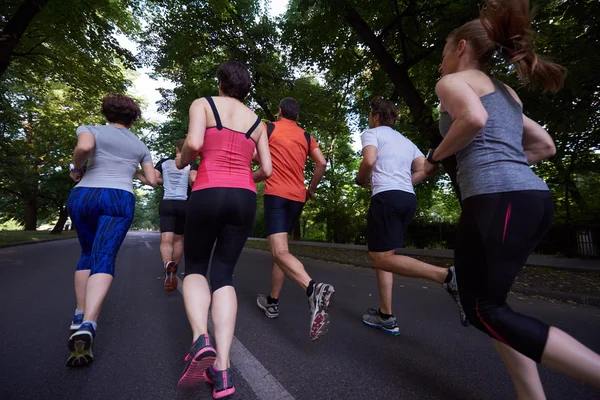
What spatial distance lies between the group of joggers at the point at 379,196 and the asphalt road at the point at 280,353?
0.24 meters

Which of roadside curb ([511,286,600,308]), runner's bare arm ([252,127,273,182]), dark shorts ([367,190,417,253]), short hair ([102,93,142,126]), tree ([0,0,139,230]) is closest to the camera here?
runner's bare arm ([252,127,273,182])

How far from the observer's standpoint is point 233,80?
2150mm

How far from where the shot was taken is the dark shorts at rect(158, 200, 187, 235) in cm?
493

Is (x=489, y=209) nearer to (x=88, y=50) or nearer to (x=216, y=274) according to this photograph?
(x=216, y=274)

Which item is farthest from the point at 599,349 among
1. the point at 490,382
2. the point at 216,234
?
the point at 216,234

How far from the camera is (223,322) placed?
1830 millimetres

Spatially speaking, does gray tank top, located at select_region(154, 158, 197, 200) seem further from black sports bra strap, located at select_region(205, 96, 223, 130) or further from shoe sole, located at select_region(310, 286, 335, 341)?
shoe sole, located at select_region(310, 286, 335, 341)

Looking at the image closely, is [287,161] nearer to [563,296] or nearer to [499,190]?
[499,190]

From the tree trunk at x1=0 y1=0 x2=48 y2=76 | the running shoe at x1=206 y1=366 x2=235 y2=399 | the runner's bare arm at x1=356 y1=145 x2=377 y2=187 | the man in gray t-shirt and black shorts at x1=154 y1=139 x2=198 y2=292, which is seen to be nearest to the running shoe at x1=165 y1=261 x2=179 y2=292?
the man in gray t-shirt and black shorts at x1=154 y1=139 x2=198 y2=292

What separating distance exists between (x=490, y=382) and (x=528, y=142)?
153cm

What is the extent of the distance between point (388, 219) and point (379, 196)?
0.23 metres

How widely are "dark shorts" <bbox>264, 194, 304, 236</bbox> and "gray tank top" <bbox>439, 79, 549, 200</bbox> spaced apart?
1875 mm

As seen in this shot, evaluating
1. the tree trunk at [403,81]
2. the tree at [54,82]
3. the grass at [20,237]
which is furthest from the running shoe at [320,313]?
the grass at [20,237]

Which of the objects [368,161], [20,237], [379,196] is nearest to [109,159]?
[368,161]
